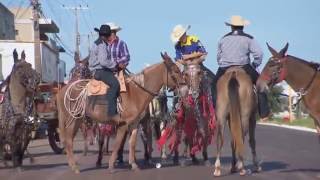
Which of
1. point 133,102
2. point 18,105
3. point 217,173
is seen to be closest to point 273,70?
point 217,173

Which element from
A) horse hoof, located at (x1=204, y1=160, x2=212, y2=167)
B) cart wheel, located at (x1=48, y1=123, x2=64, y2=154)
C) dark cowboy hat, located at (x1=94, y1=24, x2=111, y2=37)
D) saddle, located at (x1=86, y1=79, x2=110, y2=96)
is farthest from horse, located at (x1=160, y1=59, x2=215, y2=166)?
cart wheel, located at (x1=48, y1=123, x2=64, y2=154)

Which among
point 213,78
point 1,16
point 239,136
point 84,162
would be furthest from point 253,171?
point 1,16

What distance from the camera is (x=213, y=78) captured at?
597 inches

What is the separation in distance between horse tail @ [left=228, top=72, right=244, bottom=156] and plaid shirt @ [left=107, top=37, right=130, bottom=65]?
109 inches

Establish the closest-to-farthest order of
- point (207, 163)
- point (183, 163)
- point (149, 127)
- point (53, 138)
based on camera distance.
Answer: point (183, 163), point (207, 163), point (149, 127), point (53, 138)

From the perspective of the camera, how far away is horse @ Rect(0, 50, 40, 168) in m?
16.4

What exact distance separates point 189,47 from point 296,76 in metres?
2.98

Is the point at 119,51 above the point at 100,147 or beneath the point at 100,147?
above

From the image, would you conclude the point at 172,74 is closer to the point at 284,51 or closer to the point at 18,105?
the point at 284,51

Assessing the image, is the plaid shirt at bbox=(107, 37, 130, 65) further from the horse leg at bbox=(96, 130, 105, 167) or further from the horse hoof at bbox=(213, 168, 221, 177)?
the horse hoof at bbox=(213, 168, 221, 177)

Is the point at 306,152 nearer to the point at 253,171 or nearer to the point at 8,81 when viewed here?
the point at 253,171

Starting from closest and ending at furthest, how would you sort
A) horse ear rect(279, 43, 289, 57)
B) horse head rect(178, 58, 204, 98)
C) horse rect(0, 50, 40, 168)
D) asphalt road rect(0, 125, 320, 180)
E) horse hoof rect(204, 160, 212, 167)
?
horse ear rect(279, 43, 289, 57)
asphalt road rect(0, 125, 320, 180)
horse head rect(178, 58, 204, 98)
horse hoof rect(204, 160, 212, 167)
horse rect(0, 50, 40, 168)

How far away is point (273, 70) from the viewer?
45.2ft

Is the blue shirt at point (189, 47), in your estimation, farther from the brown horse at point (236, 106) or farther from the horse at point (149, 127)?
the brown horse at point (236, 106)
